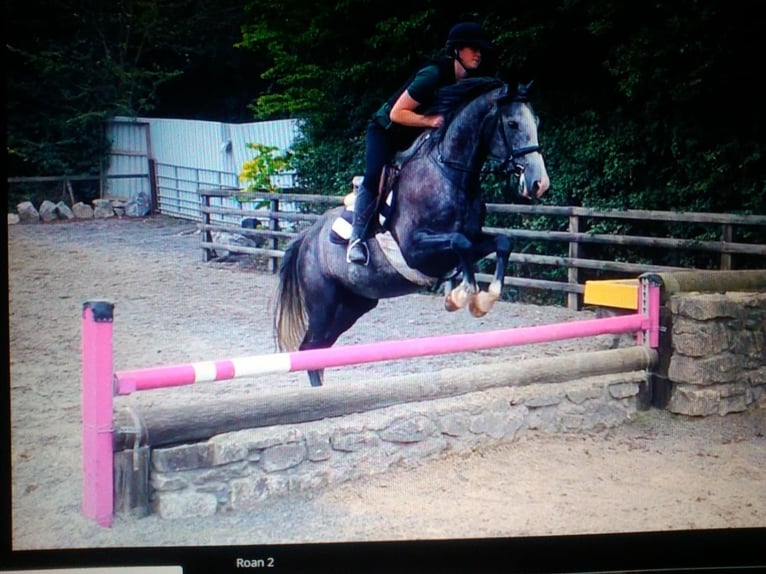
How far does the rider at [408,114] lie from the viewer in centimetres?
254

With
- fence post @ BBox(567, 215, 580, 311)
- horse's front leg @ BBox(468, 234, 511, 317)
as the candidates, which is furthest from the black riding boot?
fence post @ BBox(567, 215, 580, 311)

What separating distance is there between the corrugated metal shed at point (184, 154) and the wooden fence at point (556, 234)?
0.15 feet

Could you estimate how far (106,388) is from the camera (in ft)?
7.04

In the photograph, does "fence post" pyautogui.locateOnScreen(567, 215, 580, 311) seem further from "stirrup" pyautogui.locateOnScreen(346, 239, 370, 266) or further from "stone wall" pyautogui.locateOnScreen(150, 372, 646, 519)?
"stirrup" pyautogui.locateOnScreen(346, 239, 370, 266)

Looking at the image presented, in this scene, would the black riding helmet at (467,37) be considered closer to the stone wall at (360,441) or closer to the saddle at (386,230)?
the saddle at (386,230)

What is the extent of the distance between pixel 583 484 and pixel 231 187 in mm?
1164

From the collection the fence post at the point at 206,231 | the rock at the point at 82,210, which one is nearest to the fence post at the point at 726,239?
the fence post at the point at 206,231

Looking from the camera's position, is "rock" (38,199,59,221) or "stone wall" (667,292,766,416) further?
"stone wall" (667,292,766,416)

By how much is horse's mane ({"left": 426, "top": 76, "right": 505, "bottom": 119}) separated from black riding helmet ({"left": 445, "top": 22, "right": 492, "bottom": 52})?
14 cm

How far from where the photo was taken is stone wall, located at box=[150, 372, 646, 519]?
7.50ft

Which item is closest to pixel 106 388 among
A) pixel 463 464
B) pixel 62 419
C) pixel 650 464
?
pixel 62 419

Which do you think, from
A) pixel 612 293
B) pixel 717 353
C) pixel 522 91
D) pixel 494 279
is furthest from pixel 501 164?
pixel 717 353

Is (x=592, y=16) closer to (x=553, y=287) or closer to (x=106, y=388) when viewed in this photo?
(x=553, y=287)

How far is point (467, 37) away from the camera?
8.25 feet
